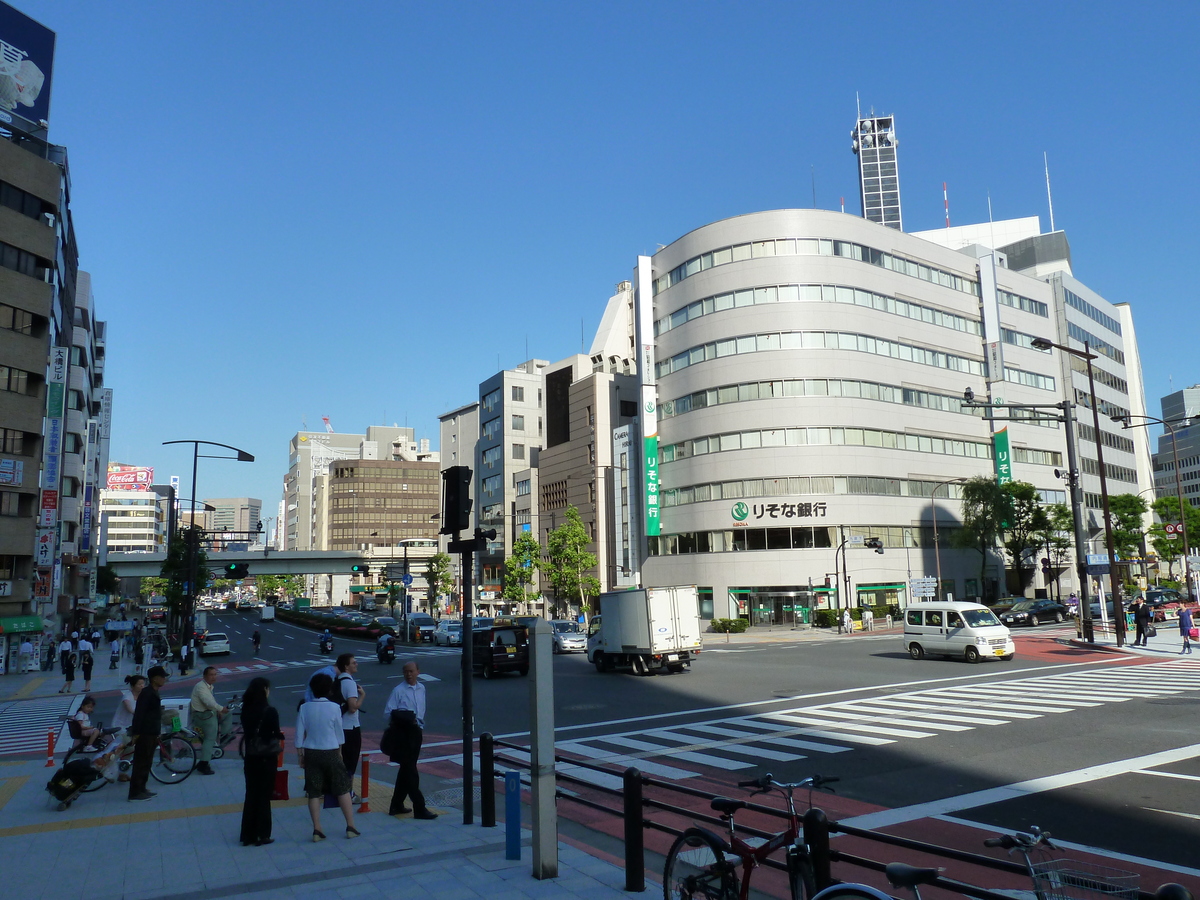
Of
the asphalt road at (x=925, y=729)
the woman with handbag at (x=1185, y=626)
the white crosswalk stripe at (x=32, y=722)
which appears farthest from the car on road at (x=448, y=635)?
the woman with handbag at (x=1185, y=626)

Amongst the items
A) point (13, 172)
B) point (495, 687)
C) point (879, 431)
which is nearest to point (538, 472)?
point (879, 431)

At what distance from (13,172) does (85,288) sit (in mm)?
31099

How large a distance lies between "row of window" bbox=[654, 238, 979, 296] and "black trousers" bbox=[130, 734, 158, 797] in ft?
190

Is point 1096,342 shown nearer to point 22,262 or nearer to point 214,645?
point 214,645

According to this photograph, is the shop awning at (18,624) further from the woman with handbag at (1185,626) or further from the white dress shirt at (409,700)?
the woman with handbag at (1185,626)

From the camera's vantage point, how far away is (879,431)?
6419 centimetres

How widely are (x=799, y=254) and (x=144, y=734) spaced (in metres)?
58.9

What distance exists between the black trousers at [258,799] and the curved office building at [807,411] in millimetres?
53052

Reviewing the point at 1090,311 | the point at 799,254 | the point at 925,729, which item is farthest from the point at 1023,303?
the point at 925,729

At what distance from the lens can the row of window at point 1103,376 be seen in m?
84.1

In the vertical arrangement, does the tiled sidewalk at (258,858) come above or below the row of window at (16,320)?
below

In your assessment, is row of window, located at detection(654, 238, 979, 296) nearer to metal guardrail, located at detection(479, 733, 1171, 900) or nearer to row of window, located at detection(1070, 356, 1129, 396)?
row of window, located at detection(1070, 356, 1129, 396)

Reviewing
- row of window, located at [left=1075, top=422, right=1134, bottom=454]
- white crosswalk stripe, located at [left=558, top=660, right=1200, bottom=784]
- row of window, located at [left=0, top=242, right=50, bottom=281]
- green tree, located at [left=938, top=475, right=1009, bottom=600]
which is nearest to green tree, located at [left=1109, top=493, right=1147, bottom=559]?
row of window, located at [left=1075, top=422, right=1134, bottom=454]

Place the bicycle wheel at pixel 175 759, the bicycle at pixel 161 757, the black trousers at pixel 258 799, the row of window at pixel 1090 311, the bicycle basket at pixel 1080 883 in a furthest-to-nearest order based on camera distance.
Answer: the row of window at pixel 1090 311, the bicycle wheel at pixel 175 759, the bicycle at pixel 161 757, the black trousers at pixel 258 799, the bicycle basket at pixel 1080 883
